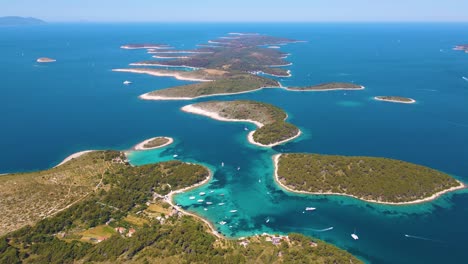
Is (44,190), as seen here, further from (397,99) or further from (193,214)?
(397,99)

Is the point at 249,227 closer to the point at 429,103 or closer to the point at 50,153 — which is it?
the point at 50,153

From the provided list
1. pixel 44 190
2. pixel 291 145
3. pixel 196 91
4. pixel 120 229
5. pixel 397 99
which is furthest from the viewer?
pixel 196 91

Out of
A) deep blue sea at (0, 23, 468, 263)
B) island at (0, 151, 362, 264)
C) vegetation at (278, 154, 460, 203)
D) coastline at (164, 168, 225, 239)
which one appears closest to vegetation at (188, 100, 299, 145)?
deep blue sea at (0, 23, 468, 263)

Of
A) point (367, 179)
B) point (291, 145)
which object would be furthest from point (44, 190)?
point (367, 179)

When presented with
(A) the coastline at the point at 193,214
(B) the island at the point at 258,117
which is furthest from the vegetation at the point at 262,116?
(A) the coastline at the point at 193,214

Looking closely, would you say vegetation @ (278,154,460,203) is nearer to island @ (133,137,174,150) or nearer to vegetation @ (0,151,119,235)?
island @ (133,137,174,150)

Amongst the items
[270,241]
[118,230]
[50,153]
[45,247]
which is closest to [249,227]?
[270,241]

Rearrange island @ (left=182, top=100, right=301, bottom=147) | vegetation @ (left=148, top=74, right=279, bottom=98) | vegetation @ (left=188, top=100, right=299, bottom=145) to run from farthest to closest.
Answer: vegetation @ (left=148, top=74, right=279, bottom=98) < vegetation @ (left=188, top=100, right=299, bottom=145) < island @ (left=182, top=100, right=301, bottom=147)

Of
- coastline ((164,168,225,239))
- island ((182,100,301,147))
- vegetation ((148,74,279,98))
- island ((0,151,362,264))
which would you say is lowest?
coastline ((164,168,225,239))

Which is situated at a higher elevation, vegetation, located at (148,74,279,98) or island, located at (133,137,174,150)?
vegetation, located at (148,74,279,98)
